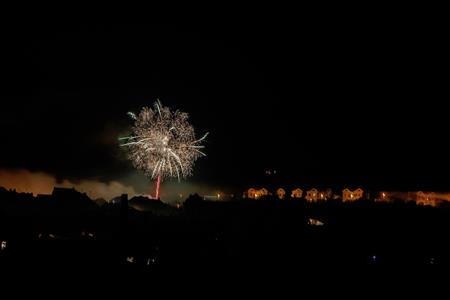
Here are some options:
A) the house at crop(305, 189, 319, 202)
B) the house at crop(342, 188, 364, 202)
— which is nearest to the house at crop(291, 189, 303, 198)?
the house at crop(305, 189, 319, 202)

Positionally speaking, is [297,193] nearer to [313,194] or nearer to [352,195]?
[313,194]

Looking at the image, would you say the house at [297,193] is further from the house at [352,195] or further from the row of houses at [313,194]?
the house at [352,195]

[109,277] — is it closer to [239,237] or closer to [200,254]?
[200,254]

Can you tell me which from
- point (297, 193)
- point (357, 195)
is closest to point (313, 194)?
point (297, 193)

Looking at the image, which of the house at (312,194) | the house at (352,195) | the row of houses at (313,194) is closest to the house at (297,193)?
the row of houses at (313,194)

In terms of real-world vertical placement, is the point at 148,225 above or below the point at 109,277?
above

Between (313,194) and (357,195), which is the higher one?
(313,194)

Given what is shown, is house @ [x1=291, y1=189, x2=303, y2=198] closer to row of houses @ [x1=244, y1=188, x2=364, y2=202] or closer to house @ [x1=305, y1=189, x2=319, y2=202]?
row of houses @ [x1=244, y1=188, x2=364, y2=202]

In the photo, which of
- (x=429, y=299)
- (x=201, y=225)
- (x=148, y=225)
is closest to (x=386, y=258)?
(x=429, y=299)
